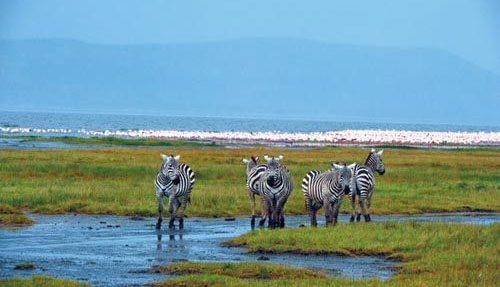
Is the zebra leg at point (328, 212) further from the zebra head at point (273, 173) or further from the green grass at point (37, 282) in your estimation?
the green grass at point (37, 282)

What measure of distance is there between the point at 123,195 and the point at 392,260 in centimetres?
1321

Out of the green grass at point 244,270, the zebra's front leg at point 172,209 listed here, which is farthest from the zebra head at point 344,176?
the green grass at point 244,270

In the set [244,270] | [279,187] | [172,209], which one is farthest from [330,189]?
[244,270]

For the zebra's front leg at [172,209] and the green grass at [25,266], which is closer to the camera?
the green grass at [25,266]

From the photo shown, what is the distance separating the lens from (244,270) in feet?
61.8

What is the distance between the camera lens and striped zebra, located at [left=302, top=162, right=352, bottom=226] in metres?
24.7

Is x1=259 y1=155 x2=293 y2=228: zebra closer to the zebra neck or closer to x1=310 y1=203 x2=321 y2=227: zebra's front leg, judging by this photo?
x1=310 y1=203 x2=321 y2=227: zebra's front leg

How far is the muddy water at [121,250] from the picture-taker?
1916cm

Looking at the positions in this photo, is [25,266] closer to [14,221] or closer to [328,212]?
[14,221]

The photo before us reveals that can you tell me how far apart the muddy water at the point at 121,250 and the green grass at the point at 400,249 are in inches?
20.7

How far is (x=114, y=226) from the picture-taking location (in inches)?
1054

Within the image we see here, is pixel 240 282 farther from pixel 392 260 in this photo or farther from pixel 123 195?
pixel 123 195

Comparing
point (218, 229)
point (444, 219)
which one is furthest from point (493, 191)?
point (218, 229)

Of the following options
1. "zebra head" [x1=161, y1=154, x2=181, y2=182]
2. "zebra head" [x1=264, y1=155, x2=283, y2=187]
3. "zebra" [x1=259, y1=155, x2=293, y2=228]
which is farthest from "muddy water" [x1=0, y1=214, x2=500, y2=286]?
"zebra head" [x1=264, y1=155, x2=283, y2=187]
